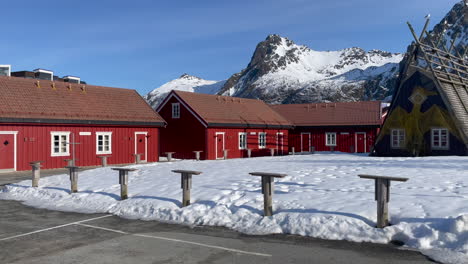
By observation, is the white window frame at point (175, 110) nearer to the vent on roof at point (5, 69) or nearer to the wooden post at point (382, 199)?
the vent on roof at point (5, 69)

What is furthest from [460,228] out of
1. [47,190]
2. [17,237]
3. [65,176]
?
[65,176]

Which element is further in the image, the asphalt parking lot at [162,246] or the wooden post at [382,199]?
the wooden post at [382,199]

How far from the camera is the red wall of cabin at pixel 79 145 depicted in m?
23.5

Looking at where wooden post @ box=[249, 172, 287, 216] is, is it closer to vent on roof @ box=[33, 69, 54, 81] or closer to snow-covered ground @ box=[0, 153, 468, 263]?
snow-covered ground @ box=[0, 153, 468, 263]

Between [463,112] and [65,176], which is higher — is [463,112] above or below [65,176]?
above

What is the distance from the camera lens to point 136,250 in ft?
23.7

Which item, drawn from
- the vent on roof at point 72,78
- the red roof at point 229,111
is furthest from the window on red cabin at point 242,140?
the vent on roof at point 72,78

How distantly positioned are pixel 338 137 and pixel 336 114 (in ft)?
9.13

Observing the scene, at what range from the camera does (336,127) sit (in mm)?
38938

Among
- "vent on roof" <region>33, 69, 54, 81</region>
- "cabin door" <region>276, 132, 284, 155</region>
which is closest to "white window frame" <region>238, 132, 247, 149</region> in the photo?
"cabin door" <region>276, 132, 284, 155</region>

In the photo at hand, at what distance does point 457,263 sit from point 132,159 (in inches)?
972

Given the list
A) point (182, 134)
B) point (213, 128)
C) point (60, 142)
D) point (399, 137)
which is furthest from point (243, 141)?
point (60, 142)

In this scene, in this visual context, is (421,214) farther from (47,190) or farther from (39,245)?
(47,190)

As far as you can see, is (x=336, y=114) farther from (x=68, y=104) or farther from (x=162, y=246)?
(x=162, y=246)
